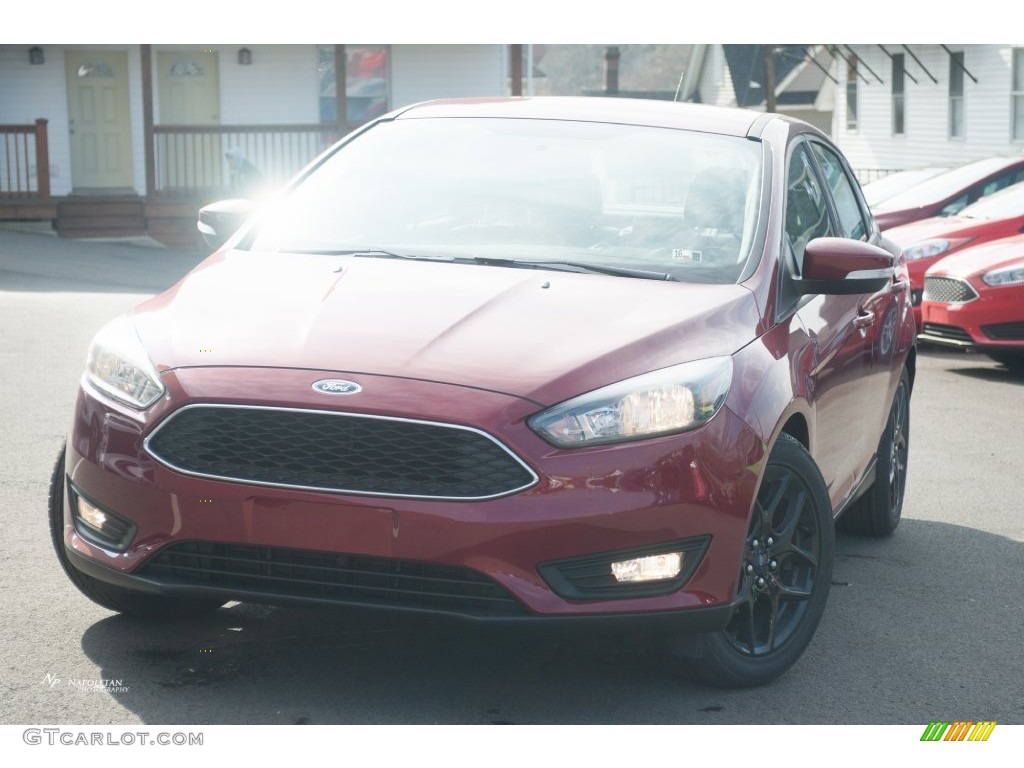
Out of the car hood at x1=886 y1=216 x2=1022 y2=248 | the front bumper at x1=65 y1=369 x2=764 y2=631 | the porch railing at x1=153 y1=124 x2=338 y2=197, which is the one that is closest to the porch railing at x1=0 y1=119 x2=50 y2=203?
the porch railing at x1=153 y1=124 x2=338 y2=197

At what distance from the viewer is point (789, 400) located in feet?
15.1

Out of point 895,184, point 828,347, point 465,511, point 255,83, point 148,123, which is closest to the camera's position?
point 465,511

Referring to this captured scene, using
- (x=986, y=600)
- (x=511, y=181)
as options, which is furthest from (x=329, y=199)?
(x=986, y=600)

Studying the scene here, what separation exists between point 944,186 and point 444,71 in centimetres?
1439

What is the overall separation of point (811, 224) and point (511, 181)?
3.72 feet

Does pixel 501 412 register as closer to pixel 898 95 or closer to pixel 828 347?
pixel 828 347

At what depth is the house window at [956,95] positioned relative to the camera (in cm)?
3022

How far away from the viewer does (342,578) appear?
4020 mm

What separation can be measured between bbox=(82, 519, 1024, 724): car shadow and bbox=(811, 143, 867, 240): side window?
1.74 m

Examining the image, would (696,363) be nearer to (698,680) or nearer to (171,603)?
(698,680)

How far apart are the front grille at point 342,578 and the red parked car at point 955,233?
9.91 m
